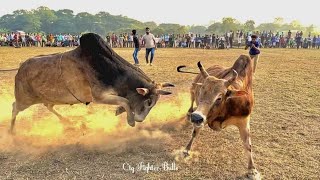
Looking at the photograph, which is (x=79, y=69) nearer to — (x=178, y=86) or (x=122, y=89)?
(x=122, y=89)

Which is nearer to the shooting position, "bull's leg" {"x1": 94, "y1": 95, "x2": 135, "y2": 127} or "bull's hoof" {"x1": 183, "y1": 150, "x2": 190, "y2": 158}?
"bull's hoof" {"x1": 183, "y1": 150, "x2": 190, "y2": 158}

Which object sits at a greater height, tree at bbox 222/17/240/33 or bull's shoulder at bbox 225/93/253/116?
tree at bbox 222/17/240/33

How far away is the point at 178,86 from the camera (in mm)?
11789

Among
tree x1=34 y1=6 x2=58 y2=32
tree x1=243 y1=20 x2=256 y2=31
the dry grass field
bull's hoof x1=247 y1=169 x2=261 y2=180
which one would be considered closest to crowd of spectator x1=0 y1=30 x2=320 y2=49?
the dry grass field

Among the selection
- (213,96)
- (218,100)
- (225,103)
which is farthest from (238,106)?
(213,96)

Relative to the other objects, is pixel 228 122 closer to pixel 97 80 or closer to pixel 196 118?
pixel 196 118

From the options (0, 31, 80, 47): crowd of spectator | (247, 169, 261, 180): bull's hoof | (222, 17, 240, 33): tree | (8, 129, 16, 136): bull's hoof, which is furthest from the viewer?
(222, 17, 240, 33): tree

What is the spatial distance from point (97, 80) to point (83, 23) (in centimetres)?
10290

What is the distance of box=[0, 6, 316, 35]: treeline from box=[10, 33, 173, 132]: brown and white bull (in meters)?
82.4

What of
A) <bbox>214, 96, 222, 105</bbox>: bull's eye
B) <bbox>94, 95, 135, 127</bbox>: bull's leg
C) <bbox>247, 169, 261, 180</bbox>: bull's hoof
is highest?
<bbox>214, 96, 222, 105</bbox>: bull's eye

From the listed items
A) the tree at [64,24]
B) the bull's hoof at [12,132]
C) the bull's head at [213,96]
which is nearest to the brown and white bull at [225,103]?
the bull's head at [213,96]

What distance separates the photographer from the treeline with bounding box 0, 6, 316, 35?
92762 mm

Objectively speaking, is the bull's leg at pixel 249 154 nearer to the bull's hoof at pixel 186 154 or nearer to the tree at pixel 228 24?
the bull's hoof at pixel 186 154

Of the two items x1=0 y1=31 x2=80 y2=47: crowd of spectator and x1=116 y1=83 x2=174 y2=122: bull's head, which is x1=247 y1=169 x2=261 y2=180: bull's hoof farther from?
x1=0 y1=31 x2=80 y2=47: crowd of spectator
